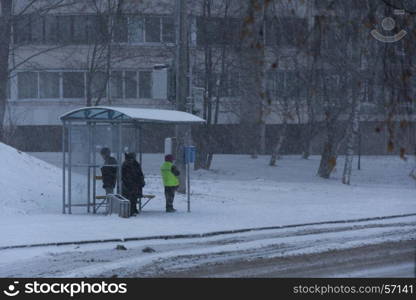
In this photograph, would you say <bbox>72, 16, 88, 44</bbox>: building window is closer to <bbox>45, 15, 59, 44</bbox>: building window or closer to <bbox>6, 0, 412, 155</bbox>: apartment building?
<bbox>6, 0, 412, 155</bbox>: apartment building

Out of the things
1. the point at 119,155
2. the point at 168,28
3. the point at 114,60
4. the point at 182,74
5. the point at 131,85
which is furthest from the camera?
the point at 131,85

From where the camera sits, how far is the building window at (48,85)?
161ft

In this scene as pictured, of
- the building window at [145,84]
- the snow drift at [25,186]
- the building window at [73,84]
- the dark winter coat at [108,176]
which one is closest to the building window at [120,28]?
the building window at [145,84]

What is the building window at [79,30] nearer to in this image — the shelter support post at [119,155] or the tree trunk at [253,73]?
the tree trunk at [253,73]

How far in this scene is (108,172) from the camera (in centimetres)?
2052

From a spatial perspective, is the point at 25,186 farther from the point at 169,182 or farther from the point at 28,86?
the point at 28,86

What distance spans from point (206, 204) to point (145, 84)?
25259 mm

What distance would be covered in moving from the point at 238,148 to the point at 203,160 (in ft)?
40.3

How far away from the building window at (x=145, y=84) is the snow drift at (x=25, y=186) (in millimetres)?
23303

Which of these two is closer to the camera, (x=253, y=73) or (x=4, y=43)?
(x=253, y=73)

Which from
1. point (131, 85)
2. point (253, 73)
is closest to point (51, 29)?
point (131, 85)

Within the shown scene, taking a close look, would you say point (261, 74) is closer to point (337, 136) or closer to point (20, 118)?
point (337, 136)

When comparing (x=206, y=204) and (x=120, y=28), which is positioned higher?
(x=120, y=28)

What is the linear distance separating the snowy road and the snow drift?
5.31m
